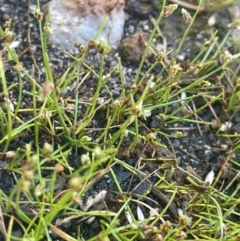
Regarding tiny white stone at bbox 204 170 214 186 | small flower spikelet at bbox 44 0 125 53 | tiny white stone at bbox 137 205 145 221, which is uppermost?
small flower spikelet at bbox 44 0 125 53

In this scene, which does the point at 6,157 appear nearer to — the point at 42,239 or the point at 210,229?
the point at 42,239

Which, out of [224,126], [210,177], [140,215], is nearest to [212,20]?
[224,126]

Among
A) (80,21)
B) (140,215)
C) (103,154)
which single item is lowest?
(140,215)

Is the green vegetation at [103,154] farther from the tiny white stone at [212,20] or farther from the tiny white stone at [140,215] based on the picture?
the tiny white stone at [212,20]

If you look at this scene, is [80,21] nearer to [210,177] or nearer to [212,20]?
[212,20]

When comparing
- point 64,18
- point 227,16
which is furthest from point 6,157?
point 227,16

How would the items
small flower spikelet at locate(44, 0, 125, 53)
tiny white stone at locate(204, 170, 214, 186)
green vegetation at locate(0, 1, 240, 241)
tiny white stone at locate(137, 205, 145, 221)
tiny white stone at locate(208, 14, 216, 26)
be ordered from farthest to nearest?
tiny white stone at locate(208, 14, 216, 26) → small flower spikelet at locate(44, 0, 125, 53) → tiny white stone at locate(204, 170, 214, 186) → tiny white stone at locate(137, 205, 145, 221) → green vegetation at locate(0, 1, 240, 241)

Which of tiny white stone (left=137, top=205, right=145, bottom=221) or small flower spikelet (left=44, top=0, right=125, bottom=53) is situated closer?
tiny white stone (left=137, top=205, right=145, bottom=221)

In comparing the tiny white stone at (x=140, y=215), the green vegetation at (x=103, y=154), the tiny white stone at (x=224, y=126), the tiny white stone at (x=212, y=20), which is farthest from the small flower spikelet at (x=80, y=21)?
the tiny white stone at (x=140, y=215)

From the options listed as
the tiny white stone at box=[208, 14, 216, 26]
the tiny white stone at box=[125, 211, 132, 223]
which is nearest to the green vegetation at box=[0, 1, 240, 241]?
the tiny white stone at box=[125, 211, 132, 223]

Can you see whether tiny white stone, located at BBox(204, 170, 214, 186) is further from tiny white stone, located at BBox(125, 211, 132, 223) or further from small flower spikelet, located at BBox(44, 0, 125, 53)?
small flower spikelet, located at BBox(44, 0, 125, 53)
